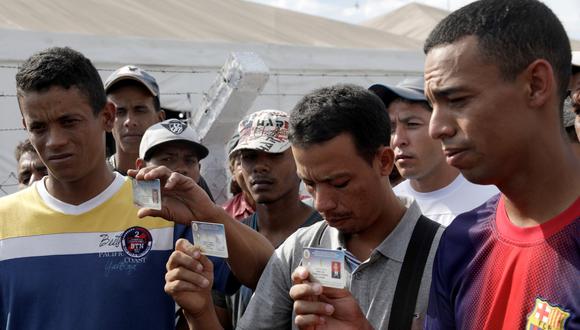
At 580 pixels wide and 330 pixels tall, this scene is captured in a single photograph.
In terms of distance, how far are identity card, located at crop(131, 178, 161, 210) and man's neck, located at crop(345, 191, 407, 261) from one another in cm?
66

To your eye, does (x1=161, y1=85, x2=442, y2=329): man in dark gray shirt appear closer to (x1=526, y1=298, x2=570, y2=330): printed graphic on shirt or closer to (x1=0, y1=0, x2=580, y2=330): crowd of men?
(x1=0, y1=0, x2=580, y2=330): crowd of men

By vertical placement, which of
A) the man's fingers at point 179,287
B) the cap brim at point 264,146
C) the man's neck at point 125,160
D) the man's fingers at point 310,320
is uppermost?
the man's neck at point 125,160

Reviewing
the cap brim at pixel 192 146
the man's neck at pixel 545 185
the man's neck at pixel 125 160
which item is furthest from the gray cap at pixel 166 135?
the man's neck at pixel 545 185

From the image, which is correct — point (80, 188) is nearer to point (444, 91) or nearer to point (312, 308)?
point (312, 308)

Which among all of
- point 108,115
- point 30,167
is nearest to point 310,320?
point 108,115

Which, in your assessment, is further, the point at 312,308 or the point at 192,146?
the point at 192,146

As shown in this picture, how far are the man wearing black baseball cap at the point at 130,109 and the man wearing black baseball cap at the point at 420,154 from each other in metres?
1.59

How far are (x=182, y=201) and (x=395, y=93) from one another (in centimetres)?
150

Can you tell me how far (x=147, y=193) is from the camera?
2527 mm

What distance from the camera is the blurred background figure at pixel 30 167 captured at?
4.51 m

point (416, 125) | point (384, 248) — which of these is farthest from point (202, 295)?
point (416, 125)

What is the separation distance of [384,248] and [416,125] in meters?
1.54

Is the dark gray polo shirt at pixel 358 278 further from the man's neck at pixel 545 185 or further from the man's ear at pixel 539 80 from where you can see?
the man's ear at pixel 539 80

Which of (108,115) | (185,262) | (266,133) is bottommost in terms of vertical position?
(185,262)
